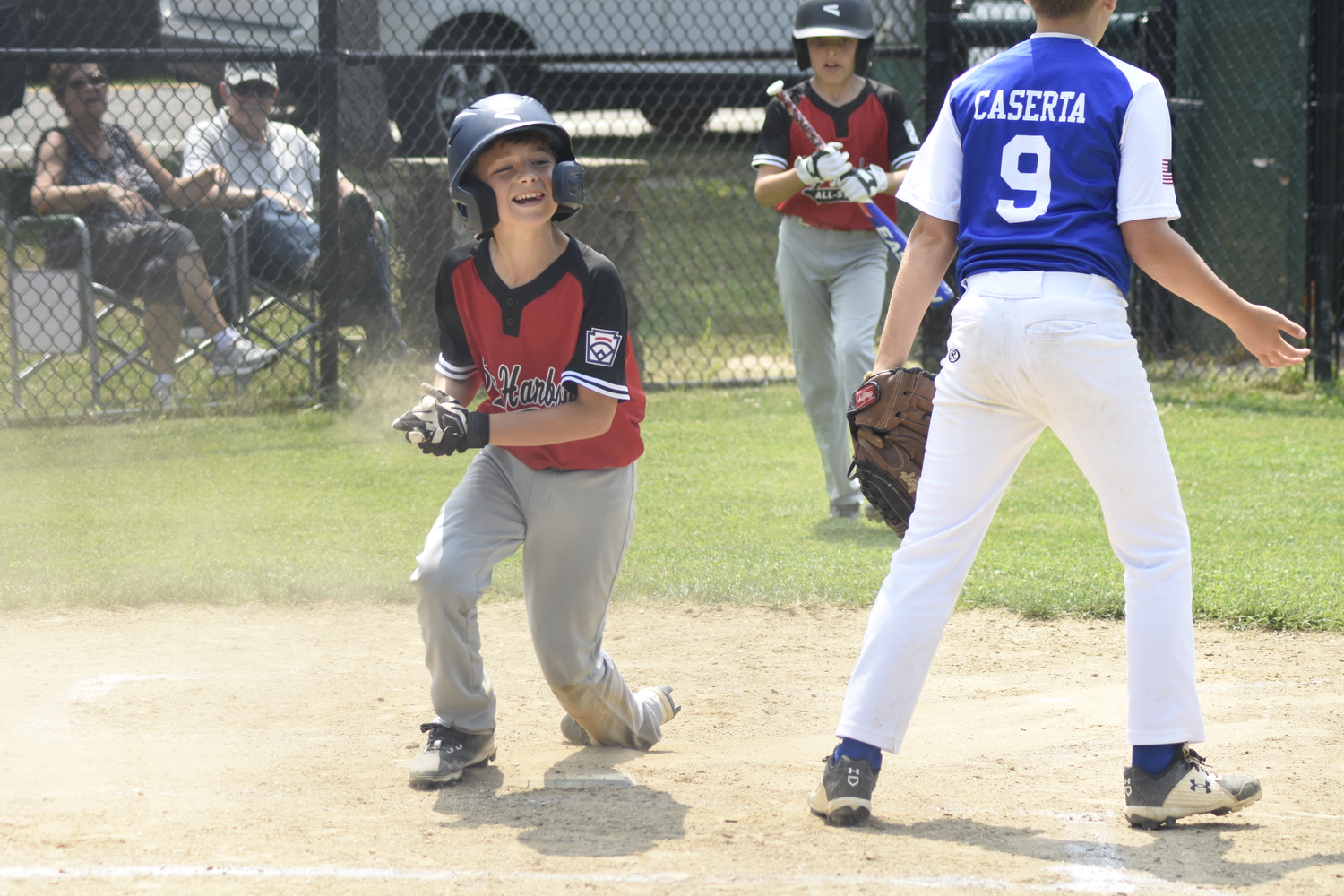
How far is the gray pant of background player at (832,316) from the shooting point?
5844 mm

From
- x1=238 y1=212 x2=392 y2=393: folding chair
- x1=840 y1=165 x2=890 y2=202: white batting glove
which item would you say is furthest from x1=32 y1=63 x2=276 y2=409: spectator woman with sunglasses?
x1=840 y1=165 x2=890 y2=202: white batting glove

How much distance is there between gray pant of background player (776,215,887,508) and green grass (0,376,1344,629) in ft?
1.21

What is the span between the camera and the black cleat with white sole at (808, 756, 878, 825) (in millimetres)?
2943

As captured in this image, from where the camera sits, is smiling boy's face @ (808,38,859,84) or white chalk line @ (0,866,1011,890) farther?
smiling boy's face @ (808,38,859,84)

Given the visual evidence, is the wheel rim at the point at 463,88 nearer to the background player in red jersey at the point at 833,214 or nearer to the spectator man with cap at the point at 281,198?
the spectator man with cap at the point at 281,198

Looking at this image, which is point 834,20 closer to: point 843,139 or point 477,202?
point 843,139

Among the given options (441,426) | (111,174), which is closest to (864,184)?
(441,426)

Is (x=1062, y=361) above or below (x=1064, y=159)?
below

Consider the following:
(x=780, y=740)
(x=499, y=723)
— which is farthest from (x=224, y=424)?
(x=780, y=740)

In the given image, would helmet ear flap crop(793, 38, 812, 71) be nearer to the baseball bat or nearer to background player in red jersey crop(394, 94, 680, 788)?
the baseball bat

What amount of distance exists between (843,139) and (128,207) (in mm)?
4066

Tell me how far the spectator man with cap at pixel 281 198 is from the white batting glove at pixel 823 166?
3.28 meters

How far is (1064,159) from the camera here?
287 cm

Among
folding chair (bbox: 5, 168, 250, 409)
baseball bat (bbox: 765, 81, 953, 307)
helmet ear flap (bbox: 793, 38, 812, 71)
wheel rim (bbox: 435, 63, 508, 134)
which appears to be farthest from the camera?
wheel rim (bbox: 435, 63, 508, 134)
